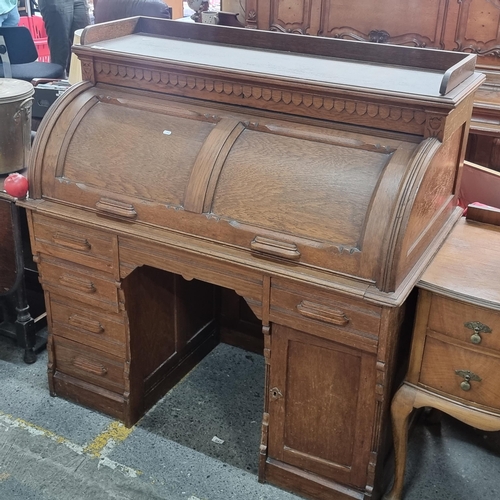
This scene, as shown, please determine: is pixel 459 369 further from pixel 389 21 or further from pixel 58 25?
pixel 58 25

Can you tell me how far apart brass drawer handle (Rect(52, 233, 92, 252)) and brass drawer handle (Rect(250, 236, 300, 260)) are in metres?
0.79

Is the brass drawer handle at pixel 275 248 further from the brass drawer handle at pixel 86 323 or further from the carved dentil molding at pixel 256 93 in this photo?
the brass drawer handle at pixel 86 323

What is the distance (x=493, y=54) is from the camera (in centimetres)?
385

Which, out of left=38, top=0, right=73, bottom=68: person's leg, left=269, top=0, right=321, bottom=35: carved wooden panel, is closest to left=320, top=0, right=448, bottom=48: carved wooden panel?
left=269, top=0, right=321, bottom=35: carved wooden panel

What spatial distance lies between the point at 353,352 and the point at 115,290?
1027 mm

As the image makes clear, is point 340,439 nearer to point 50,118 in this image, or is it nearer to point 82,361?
point 82,361

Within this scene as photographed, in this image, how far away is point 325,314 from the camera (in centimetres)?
226

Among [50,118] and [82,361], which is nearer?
[50,118]

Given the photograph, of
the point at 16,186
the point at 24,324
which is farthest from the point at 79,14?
the point at 16,186

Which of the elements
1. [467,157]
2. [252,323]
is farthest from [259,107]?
[467,157]

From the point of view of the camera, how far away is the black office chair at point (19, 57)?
5.50 meters

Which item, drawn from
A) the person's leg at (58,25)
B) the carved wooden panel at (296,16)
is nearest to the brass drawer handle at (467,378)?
the carved wooden panel at (296,16)

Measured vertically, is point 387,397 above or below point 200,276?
below

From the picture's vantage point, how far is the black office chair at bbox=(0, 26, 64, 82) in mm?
5496
